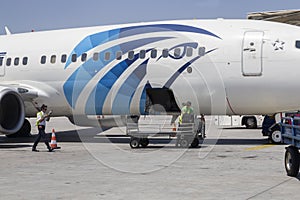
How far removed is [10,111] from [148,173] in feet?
26.8

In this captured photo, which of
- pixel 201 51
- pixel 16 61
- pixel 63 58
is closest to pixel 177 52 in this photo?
pixel 201 51

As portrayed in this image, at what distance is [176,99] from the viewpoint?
15.2 metres

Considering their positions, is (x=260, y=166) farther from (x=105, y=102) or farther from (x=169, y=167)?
(x=105, y=102)

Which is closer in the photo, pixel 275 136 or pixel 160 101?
pixel 275 136

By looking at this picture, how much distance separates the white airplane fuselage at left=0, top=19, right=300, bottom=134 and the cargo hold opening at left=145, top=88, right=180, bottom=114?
5cm

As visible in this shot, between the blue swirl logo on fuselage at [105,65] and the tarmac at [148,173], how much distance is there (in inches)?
77.5

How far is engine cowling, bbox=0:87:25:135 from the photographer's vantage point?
614 inches

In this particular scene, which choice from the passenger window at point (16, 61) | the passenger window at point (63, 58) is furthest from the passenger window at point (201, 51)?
the passenger window at point (16, 61)

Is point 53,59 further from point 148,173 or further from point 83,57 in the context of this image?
point 148,173

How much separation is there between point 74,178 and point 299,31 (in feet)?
29.8

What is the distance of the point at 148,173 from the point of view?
9.74m

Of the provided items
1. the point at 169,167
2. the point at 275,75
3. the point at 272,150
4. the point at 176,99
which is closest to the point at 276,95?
the point at 275,75

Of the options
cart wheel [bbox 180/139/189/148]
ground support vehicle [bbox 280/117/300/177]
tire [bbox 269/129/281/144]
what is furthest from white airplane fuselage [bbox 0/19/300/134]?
ground support vehicle [bbox 280/117/300/177]

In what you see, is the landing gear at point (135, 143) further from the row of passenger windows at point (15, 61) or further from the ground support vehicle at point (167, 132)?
the row of passenger windows at point (15, 61)
